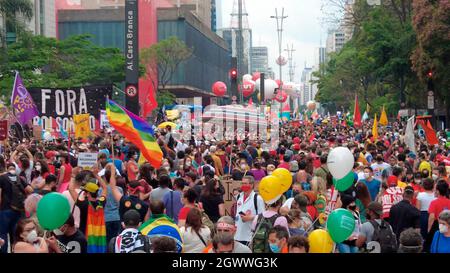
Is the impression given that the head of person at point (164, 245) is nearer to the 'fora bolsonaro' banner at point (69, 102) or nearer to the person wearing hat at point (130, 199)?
the person wearing hat at point (130, 199)

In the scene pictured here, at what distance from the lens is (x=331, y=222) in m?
7.55

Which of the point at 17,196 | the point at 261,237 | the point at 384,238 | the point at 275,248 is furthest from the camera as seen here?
the point at 17,196

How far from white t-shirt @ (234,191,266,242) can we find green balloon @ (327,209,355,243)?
2.49 m

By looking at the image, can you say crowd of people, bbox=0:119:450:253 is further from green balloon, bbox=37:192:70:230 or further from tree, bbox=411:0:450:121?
tree, bbox=411:0:450:121

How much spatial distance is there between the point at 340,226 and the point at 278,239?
26.0 inches

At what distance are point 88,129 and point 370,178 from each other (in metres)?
11.5

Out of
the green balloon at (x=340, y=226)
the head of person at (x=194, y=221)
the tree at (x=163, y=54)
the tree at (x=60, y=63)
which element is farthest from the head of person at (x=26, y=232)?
the tree at (x=163, y=54)

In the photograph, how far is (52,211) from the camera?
326 inches

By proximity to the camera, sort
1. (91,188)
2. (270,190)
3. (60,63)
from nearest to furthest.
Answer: (270,190), (91,188), (60,63)

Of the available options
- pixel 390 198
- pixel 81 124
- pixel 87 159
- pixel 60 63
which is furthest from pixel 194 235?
pixel 60 63

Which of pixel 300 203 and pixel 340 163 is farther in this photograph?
pixel 340 163

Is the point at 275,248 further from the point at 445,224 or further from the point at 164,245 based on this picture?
the point at 445,224
